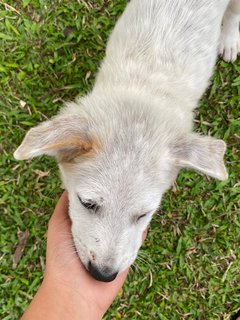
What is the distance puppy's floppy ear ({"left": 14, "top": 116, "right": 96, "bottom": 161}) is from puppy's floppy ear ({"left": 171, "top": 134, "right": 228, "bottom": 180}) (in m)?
0.58

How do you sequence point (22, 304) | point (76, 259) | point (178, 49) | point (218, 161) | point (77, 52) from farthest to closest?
point (77, 52) → point (22, 304) → point (178, 49) → point (76, 259) → point (218, 161)

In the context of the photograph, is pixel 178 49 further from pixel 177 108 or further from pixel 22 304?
pixel 22 304

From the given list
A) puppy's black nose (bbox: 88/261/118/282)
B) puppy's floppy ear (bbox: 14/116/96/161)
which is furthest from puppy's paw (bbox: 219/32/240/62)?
puppy's black nose (bbox: 88/261/118/282)

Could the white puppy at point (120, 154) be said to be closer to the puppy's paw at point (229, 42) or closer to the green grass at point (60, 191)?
the green grass at point (60, 191)

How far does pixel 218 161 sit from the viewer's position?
3.05 meters

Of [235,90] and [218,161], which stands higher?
[218,161]

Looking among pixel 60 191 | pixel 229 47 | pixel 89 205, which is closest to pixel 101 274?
pixel 89 205

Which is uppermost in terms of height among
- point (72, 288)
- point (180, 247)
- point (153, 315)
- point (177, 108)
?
point (177, 108)

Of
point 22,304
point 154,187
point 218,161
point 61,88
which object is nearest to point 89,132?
point 154,187

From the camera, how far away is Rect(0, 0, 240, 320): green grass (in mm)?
4809

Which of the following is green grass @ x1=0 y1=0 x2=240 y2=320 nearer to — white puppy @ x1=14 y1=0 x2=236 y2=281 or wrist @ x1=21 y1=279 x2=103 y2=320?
wrist @ x1=21 y1=279 x2=103 y2=320

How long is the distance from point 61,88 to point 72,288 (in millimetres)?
2239

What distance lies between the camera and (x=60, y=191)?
190 inches

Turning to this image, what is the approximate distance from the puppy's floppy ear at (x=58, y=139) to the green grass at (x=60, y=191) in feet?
5.93
